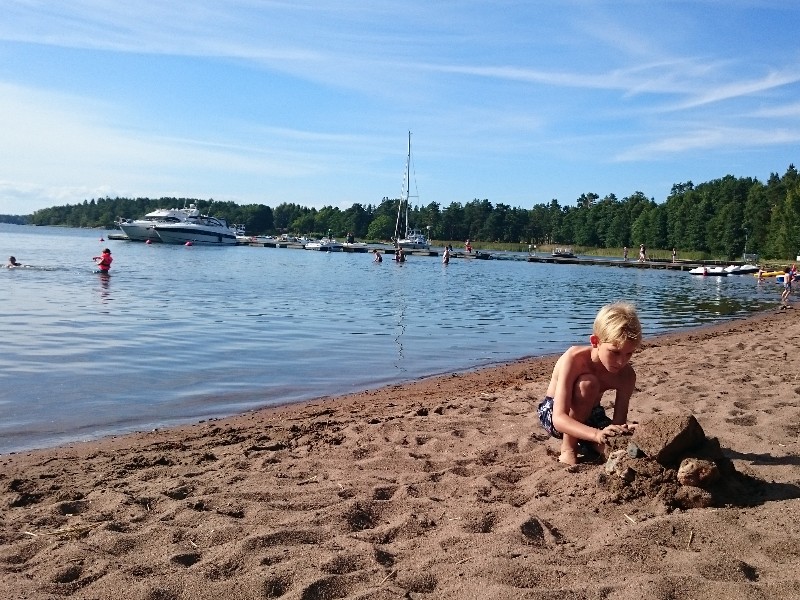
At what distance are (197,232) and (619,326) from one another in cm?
8766

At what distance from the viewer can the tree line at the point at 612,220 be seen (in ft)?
309

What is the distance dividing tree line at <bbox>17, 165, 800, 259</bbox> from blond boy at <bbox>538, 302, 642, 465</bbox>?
284 ft

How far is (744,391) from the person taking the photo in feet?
25.2

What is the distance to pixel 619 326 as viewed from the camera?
4707 mm

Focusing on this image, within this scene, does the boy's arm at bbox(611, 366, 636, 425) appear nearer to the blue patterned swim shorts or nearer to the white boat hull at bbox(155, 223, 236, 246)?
the blue patterned swim shorts

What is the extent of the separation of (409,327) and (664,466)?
1450cm

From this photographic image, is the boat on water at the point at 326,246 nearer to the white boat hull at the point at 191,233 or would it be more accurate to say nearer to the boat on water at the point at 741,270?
the white boat hull at the point at 191,233

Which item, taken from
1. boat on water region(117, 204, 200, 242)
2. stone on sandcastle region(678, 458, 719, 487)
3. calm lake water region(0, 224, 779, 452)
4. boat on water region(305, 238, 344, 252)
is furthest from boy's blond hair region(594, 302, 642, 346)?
boat on water region(305, 238, 344, 252)

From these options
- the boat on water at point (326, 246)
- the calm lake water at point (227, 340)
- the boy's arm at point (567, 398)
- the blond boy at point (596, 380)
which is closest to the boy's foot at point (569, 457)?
the blond boy at point (596, 380)

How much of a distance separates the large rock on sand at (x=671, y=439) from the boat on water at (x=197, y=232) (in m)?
86.0

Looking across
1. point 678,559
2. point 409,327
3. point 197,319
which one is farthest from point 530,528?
point 197,319

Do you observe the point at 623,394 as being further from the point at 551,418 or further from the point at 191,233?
the point at 191,233

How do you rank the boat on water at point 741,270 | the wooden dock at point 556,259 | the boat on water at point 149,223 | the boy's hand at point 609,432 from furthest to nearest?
the boat on water at point 149,223
the wooden dock at point 556,259
the boat on water at point 741,270
the boy's hand at point 609,432

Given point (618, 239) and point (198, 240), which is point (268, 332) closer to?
point (198, 240)
